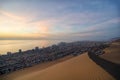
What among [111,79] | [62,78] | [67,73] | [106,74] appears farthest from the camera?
[67,73]

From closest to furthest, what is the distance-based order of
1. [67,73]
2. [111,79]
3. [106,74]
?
1. [111,79]
2. [106,74]
3. [67,73]

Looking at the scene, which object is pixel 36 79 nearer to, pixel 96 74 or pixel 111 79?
pixel 96 74

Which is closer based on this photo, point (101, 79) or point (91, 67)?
point (101, 79)

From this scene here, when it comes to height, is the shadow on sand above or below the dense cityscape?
above

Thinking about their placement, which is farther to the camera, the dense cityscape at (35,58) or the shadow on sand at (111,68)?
the dense cityscape at (35,58)

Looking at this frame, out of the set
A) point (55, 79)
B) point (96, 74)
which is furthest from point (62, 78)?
point (96, 74)

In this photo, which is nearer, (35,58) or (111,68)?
(111,68)

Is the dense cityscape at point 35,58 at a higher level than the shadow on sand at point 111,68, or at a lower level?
lower

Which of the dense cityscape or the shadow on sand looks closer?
the shadow on sand

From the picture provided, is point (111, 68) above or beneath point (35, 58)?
above
